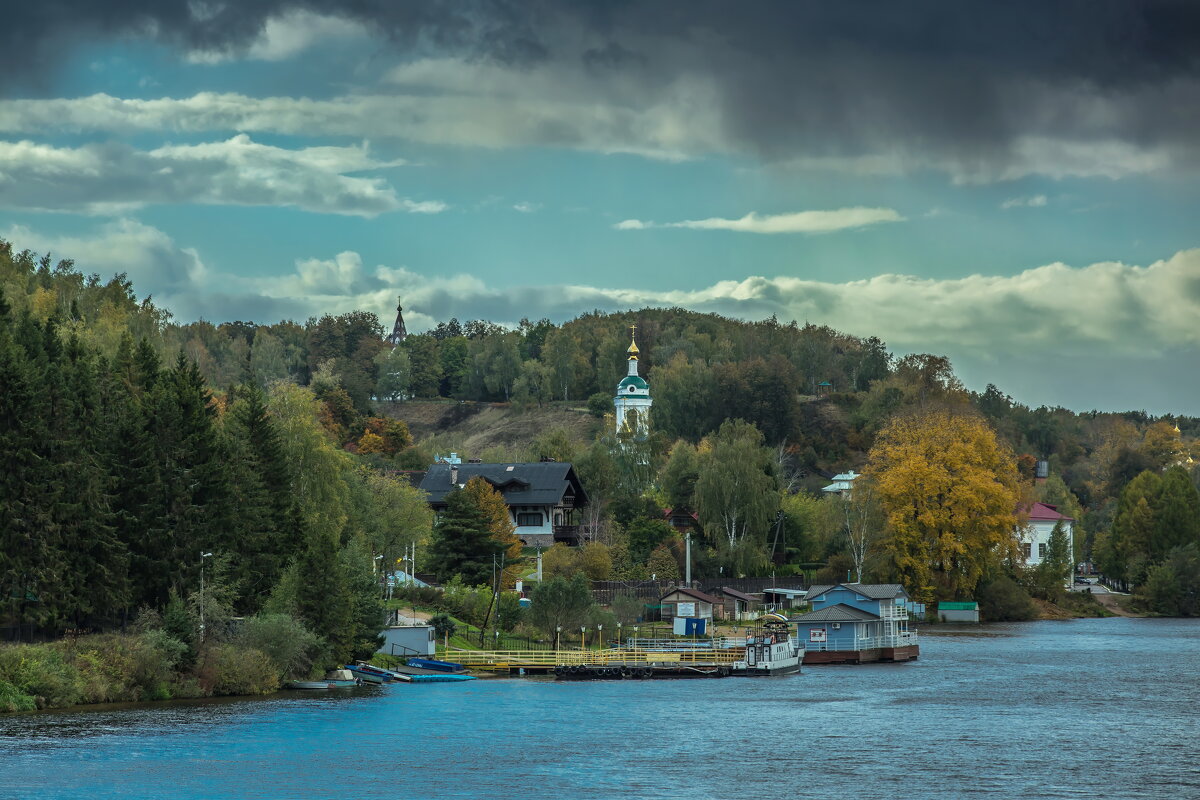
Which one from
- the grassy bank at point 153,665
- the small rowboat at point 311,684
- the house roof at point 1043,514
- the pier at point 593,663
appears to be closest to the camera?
the grassy bank at point 153,665

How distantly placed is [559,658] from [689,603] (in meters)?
20.4

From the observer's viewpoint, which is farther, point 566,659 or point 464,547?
point 464,547

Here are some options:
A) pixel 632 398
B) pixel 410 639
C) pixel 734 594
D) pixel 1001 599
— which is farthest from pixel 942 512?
pixel 632 398

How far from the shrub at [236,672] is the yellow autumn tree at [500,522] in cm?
3016

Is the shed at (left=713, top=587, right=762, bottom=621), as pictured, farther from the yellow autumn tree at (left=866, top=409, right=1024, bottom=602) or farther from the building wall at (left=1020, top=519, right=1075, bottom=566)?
the building wall at (left=1020, top=519, right=1075, bottom=566)

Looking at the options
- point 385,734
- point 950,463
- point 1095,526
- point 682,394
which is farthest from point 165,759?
point 1095,526

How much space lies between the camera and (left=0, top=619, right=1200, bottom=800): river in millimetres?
47375

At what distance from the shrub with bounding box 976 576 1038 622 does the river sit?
41.0m

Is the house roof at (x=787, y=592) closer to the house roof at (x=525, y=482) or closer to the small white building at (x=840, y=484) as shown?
the house roof at (x=525, y=482)

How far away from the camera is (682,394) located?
6909 inches

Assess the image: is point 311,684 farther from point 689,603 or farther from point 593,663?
point 689,603

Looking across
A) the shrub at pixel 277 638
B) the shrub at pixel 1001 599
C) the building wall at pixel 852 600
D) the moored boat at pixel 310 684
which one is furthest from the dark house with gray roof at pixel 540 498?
the shrub at pixel 277 638

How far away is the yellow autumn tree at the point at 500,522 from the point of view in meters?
99.4

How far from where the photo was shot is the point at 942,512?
112 meters
